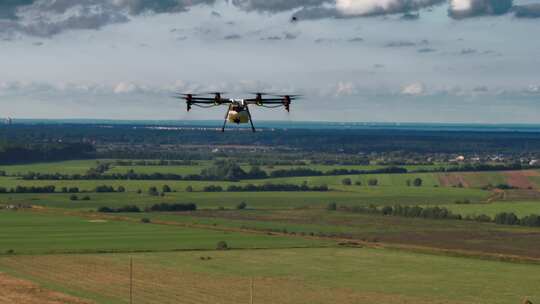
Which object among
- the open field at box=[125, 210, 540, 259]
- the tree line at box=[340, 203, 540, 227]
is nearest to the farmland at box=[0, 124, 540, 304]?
the open field at box=[125, 210, 540, 259]

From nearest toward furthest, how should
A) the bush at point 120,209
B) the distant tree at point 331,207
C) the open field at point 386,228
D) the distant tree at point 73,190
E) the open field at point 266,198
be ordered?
1. the open field at point 386,228
2. the bush at point 120,209
3. the distant tree at point 331,207
4. the open field at point 266,198
5. the distant tree at point 73,190

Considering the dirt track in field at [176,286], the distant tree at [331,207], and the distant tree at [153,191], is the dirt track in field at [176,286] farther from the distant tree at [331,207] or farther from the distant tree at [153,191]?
the distant tree at [153,191]

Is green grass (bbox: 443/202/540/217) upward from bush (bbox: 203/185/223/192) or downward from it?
downward

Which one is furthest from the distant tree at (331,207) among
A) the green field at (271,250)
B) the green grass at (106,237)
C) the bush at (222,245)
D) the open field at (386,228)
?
the bush at (222,245)

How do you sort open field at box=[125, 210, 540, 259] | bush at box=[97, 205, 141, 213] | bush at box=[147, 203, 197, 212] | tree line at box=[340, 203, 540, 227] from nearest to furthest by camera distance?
open field at box=[125, 210, 540, 259]
tree line at box=[340, 203, 540, 227]
bush at box=[97, 205, 141, 213]
bush at box=[147, 203, 197, 212]

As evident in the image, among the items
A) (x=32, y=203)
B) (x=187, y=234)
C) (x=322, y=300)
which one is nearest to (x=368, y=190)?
(x=32, y=203)

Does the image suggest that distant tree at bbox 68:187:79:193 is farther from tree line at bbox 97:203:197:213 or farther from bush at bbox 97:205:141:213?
bush at bbox 97:205:141:213

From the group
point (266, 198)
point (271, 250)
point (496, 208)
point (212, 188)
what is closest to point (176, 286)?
point (271, 250)

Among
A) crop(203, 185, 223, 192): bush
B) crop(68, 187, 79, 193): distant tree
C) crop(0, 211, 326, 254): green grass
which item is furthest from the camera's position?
crop(203, 185, 223, 192): bush
